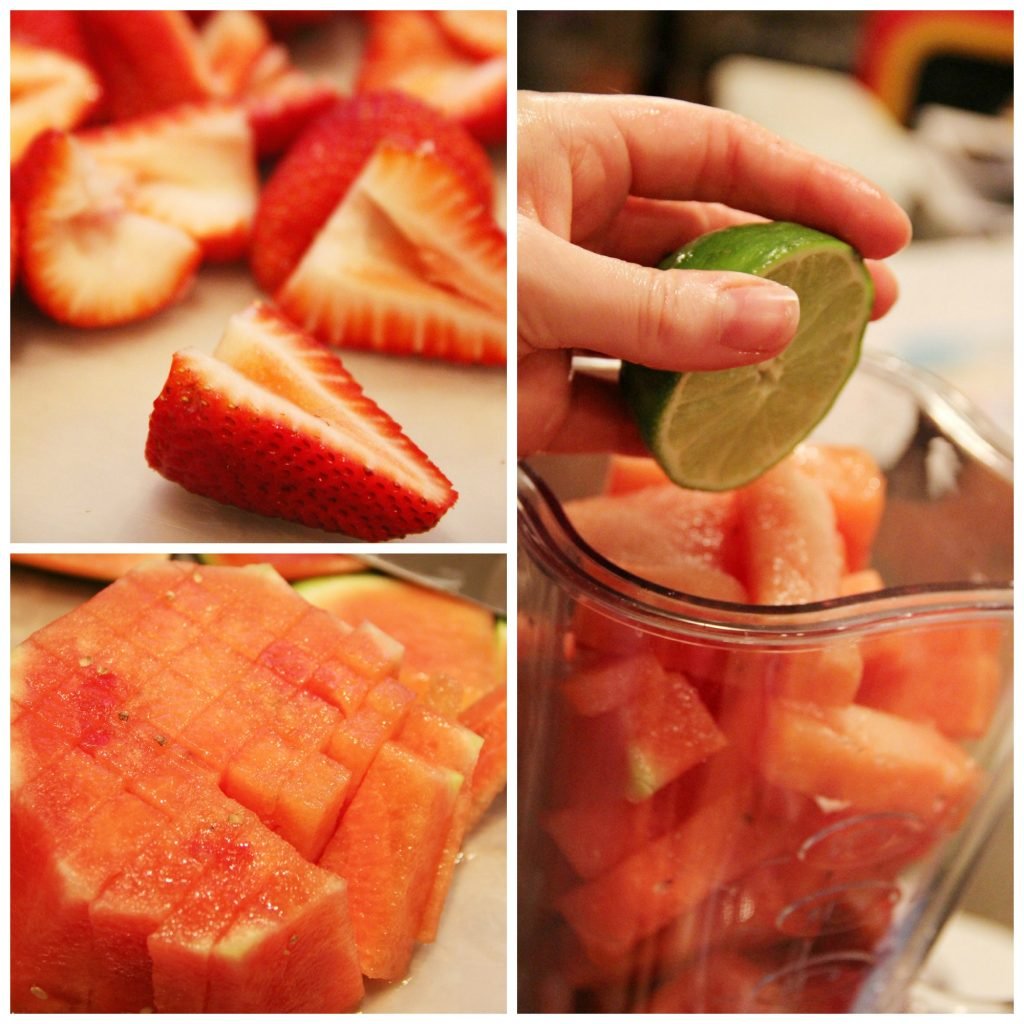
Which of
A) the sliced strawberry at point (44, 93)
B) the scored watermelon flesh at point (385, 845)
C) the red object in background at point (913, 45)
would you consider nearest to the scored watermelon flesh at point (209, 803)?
the scored watermelon flesh at point (385, 845)

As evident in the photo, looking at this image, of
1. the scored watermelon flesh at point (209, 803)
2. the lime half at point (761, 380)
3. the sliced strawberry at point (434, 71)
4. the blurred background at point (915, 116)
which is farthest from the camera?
the blurred background at point (915, 116)

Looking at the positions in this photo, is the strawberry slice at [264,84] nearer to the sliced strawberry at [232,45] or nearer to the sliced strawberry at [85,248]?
the sliced strawberry at [232,45]

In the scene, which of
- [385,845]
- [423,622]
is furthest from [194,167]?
[385,845]

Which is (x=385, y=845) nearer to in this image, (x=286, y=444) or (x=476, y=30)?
(x=286, y=444)

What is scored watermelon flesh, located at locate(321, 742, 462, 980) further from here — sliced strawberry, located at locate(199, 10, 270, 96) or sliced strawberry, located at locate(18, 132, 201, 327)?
sliced strawberry, located at locate(199, 10, 270, 96)

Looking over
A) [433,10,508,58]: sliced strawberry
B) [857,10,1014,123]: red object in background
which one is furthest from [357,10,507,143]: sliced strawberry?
[857,10,1014,123]: red object in background

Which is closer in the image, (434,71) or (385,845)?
(385,845)
